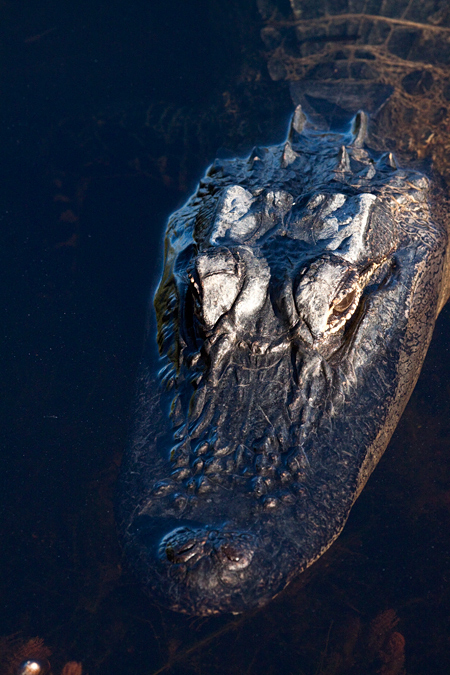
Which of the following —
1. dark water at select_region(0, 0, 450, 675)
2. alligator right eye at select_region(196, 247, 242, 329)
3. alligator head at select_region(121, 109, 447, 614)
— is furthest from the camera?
alligator right eye at select_region(196, 247, 242, 329)

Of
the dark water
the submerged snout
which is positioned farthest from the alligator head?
the dark water

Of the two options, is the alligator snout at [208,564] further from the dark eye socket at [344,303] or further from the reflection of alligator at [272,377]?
the dark eye socket at [344,303]

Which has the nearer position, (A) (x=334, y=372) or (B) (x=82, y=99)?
(A) (x=334, y=372)

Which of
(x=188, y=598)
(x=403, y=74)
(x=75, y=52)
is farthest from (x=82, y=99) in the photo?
(x=188, y=598)

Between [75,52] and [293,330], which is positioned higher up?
[75,52]

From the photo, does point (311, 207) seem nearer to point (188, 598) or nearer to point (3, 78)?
point (188, 598)

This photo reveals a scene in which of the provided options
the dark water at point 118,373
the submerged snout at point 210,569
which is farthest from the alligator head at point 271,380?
the dark water at point 118,373

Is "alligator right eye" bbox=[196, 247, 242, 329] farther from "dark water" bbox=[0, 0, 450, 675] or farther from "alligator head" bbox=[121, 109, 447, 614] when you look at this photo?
"dark water" bbox=[0, 0, 450, 675]
